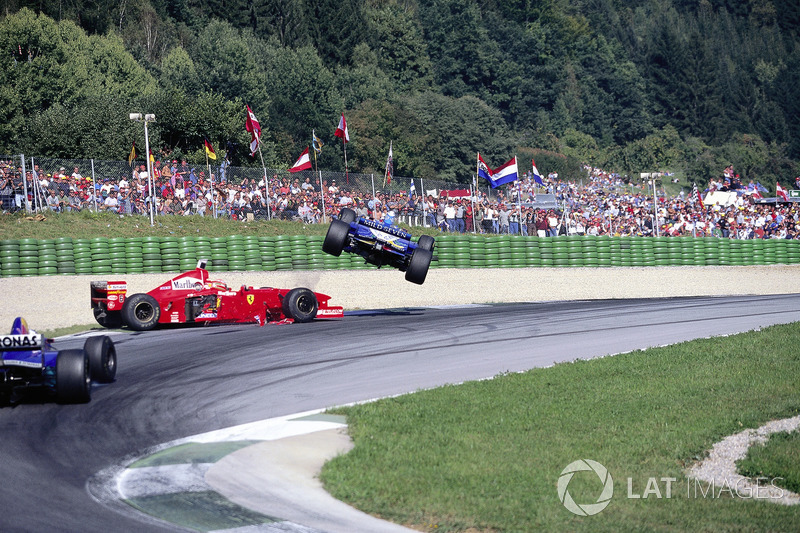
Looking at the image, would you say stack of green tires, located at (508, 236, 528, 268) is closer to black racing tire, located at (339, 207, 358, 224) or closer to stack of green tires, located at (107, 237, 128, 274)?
black racing tire, located at (339, 207, 358, 224)

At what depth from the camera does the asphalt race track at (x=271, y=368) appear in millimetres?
8289

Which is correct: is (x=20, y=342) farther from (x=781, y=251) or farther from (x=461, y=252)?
(x=781, y=251)

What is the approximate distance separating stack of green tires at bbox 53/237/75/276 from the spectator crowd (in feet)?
12.0

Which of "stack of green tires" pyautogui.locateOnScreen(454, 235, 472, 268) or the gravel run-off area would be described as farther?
"stack of green tires" pyautogui.locateOnScreen(454, 235, 472, 268)

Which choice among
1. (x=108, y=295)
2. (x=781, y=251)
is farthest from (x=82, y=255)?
(x=781, y=251)

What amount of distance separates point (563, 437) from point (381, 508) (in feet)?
8.70

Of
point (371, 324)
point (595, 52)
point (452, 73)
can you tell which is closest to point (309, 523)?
point (371, 324)

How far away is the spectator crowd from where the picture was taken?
27.3 metres

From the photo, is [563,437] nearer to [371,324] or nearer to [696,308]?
[371,324]

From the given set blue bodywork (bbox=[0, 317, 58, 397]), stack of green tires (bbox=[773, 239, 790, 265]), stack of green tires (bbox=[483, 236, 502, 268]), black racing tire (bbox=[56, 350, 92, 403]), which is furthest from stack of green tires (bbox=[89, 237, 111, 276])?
stack of green tires (bbox=[773, 239, 790, 265])

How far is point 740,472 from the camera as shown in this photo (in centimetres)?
815

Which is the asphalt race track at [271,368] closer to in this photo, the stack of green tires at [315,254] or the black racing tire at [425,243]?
the black racing tire at [425,243]

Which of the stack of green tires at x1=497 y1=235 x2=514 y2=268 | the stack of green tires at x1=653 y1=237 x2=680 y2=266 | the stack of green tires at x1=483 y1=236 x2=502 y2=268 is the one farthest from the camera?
the stack of green tires at x1=653 y1=237 x2=680 y2=266

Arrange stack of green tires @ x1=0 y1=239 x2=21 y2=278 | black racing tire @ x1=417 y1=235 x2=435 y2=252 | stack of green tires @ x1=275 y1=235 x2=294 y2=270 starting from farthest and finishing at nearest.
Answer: stack of green tires @ x1=275 y1=235 x2=294 y2=270 → stack of green tires @ x1=0 y1=239 x2=21 y2=278 → black racing tire @ x1=417 y1=235 x2=435 y2=252
